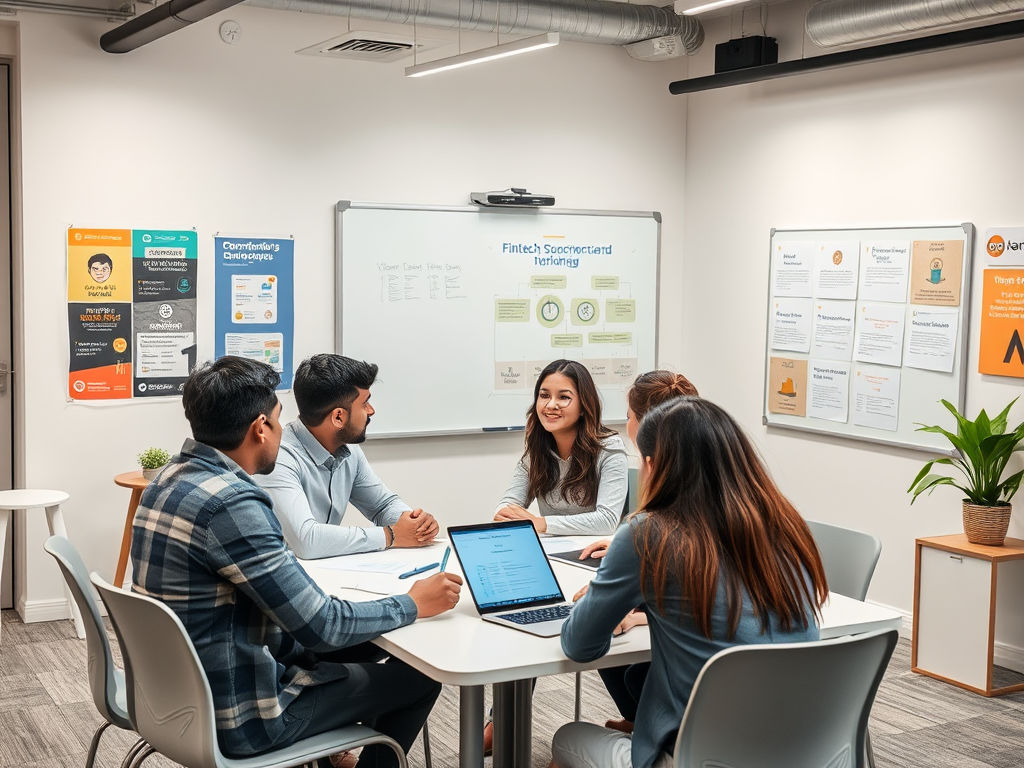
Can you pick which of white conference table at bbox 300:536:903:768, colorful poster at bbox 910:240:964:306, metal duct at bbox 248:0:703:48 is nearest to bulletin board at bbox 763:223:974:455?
colorful poster at bbox 910:240:964:306

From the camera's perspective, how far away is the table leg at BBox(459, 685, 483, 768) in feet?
7.78

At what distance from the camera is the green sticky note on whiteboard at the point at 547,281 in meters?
5.89

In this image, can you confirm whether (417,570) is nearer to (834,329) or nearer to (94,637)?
(94,637)

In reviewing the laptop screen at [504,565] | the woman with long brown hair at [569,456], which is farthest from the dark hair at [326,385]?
the laptop screen at [504,565]

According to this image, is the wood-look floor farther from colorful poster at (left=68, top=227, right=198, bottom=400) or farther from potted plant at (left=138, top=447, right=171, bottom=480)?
colorful poster at (left=68, top=227, right=198, bottom=400)

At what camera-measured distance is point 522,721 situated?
2758 mm

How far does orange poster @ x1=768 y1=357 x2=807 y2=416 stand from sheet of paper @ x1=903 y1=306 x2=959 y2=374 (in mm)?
649

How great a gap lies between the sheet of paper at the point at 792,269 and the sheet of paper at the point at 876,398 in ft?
1.74

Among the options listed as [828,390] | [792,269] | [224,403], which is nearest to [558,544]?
[224,403]

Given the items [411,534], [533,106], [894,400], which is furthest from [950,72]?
[411,534]

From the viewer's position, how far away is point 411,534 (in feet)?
10.7

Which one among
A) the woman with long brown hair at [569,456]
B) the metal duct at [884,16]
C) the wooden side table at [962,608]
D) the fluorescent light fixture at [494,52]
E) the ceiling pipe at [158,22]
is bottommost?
the wooden side table at [962,608]

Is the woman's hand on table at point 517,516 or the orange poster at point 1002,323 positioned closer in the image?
the woman's hand on table at point 517,516

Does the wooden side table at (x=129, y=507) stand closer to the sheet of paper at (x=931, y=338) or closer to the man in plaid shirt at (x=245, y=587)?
the man in plaid shirt at (x=245, y=587)
